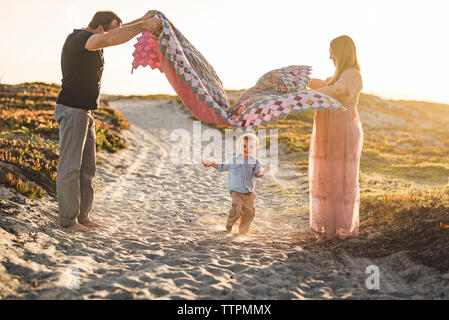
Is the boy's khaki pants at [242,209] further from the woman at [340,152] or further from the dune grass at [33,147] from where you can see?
the dune grass at [33,147]

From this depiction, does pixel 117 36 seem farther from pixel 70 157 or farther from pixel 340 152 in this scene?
pixel 340 152

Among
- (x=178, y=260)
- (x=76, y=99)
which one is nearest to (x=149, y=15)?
(x=76, y=99)

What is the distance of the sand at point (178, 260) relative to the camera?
3.86 m

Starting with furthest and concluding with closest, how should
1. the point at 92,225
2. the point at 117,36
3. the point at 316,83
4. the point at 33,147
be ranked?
the point at 33,147 → the point at 92,225 → the point at 316,83 → the point at 117,36

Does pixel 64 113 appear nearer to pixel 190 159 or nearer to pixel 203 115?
pixel 203 115

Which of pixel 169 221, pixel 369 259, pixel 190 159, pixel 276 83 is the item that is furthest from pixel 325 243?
pixel 190 159

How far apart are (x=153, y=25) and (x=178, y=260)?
3.20m

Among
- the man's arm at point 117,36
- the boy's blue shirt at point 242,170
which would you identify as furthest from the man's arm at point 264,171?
the man's arm at point 117,36

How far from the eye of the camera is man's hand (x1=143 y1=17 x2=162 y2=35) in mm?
5031

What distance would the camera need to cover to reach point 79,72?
17.6 feet

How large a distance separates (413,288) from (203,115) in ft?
10.9

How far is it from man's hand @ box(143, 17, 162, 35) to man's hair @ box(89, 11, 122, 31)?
26.1 inches

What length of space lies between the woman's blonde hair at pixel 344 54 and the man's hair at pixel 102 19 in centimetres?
323

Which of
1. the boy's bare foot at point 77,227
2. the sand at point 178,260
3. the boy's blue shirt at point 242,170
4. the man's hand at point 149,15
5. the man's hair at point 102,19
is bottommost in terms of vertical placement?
the sand at point 178,260
